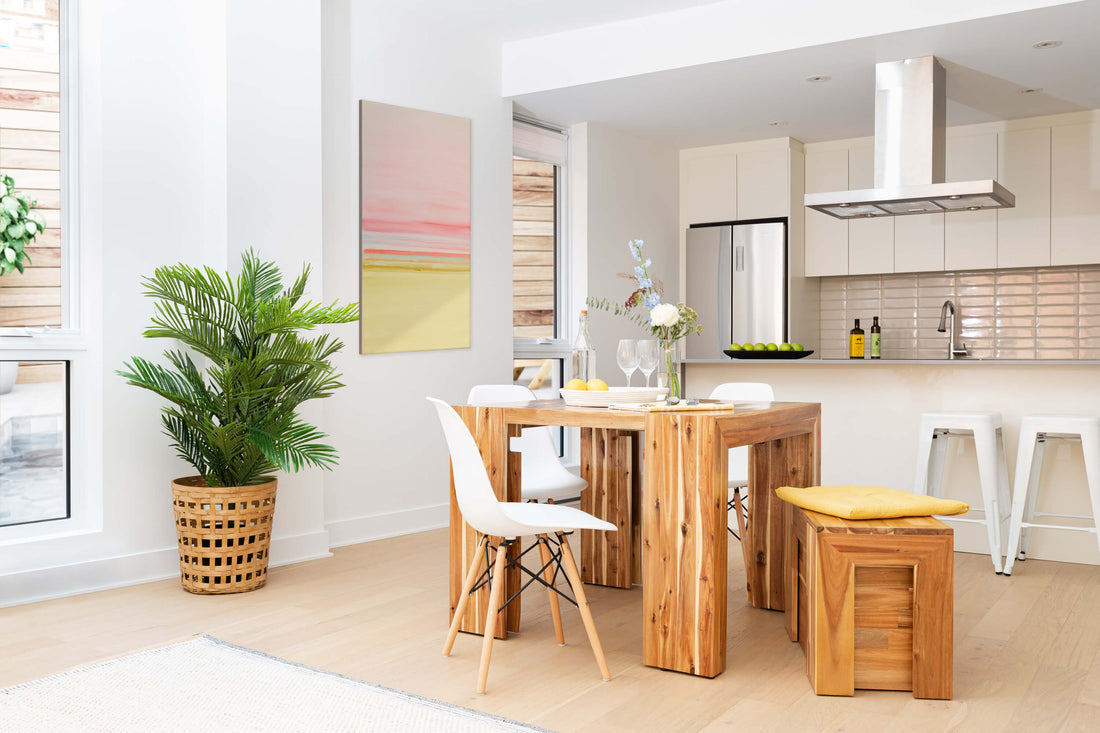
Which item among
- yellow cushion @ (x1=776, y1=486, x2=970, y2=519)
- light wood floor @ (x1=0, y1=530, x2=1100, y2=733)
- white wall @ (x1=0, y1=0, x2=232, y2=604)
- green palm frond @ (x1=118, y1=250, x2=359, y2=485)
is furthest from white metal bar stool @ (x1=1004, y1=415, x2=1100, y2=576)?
white wall @ (x1=0, y1=0, x2=232, y2=604)

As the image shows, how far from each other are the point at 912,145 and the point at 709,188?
2.16 meters

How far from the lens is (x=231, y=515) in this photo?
3494mm

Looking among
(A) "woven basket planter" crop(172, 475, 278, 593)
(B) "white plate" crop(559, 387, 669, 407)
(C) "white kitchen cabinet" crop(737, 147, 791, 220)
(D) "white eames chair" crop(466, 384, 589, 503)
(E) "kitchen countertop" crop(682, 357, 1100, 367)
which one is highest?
(C) "white kitchen cabinet" crop(737, 147, 791, 220)

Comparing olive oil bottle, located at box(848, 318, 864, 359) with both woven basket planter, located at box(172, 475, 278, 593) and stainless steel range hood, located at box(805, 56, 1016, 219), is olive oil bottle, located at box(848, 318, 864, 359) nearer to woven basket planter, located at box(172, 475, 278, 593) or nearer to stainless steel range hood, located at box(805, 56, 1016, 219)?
stainless steel range hood, located at box(805, 56, 1016, 219)

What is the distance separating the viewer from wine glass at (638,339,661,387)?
291 centimetres

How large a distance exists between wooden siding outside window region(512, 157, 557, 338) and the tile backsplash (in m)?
2.20

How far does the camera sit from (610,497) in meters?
3.64

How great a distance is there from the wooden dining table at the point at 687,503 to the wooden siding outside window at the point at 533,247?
2.48m

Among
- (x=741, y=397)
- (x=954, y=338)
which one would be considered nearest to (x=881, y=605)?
(x=741, y=397)

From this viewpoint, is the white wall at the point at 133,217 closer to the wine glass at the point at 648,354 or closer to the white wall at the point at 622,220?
the wine glass at the point at 648,354

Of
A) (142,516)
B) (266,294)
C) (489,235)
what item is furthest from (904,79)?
(142,516)

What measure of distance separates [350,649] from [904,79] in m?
3.67

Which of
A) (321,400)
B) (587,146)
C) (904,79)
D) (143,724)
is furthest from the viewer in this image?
(587,146)

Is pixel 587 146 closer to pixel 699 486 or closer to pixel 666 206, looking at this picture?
pixel 666 206
